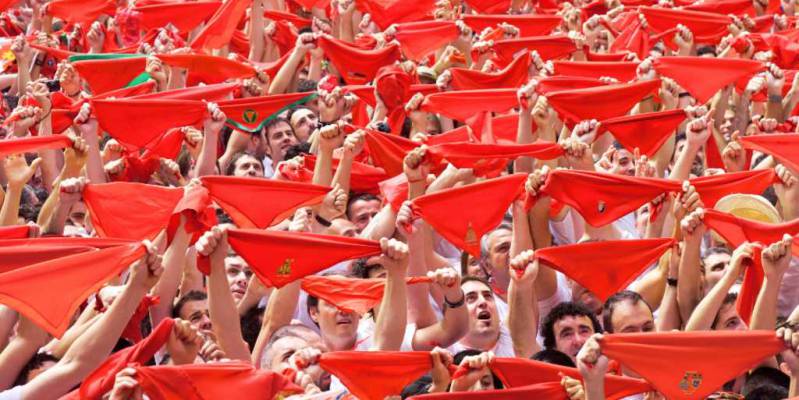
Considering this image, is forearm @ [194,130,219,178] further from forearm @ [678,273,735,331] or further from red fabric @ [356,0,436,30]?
forearm @ [678,273,735,331]

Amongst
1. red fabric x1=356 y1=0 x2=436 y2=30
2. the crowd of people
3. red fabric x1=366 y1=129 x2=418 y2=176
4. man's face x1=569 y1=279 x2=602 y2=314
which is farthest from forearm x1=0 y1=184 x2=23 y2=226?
red fabric x1=356 y1=0 x2=436 y2=30

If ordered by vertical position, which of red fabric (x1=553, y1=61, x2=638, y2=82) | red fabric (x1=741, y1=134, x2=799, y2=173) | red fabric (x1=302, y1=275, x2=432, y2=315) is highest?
red fabric (x1=741, y1=134, x2=799, y2=173)

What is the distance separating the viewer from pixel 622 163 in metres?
8.99

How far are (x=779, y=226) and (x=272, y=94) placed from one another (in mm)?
3589

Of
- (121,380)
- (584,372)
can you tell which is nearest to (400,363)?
(584,372)

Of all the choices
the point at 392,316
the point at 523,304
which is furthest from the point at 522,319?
the point at 392,316

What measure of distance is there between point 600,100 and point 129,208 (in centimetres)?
283

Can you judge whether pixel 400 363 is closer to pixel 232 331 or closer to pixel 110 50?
pixel 232 331

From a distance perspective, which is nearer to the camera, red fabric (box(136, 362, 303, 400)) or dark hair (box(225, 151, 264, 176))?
red fabric (box(136, 362, 303, 400))

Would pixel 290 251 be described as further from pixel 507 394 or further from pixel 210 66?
pixel 210 66

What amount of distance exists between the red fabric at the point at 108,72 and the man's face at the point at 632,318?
402 cm

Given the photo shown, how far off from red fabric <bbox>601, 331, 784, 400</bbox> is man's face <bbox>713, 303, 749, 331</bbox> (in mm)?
832

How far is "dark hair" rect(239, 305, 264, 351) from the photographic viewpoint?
744cm

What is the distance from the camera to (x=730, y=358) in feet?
21.0
